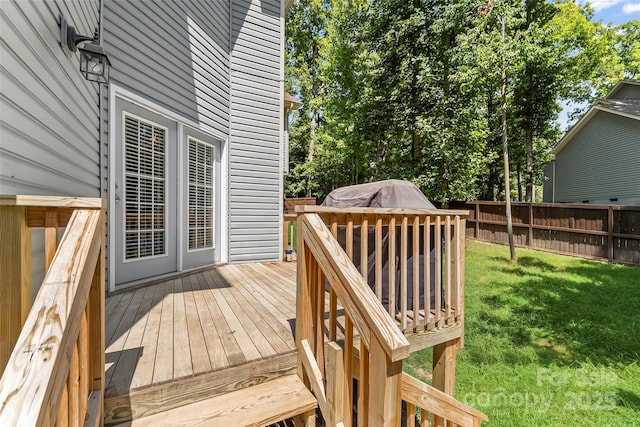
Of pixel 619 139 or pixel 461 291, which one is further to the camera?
pixel 619 139

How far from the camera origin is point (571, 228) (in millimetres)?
7906

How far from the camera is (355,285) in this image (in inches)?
56.1

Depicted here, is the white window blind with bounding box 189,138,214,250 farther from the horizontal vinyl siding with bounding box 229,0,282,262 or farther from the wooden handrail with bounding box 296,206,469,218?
the wooden handrail with bounding box 296,206,469,218

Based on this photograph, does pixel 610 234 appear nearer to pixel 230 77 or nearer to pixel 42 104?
pixel 230 77

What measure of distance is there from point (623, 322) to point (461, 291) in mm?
3487

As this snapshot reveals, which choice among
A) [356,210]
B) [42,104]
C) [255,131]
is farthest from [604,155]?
[42,104]

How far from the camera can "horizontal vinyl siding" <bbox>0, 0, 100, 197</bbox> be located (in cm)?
136

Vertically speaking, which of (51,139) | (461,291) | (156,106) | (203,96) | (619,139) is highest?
(619,139)

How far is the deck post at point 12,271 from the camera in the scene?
44.9 inches

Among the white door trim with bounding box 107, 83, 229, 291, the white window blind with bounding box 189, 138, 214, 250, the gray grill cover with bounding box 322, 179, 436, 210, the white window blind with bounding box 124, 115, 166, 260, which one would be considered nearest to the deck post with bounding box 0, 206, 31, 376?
the white door trim with bounding box 107, 83, 229, 291

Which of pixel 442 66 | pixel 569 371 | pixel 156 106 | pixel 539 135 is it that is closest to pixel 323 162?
pixel 442 66

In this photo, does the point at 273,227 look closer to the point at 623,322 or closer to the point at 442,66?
the point at 623,322

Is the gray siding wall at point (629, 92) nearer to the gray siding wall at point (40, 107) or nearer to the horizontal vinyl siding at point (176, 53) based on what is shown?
the horizontal vinyl siding at point (176, 53)

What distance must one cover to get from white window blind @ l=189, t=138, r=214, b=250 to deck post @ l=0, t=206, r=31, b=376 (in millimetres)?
3072
